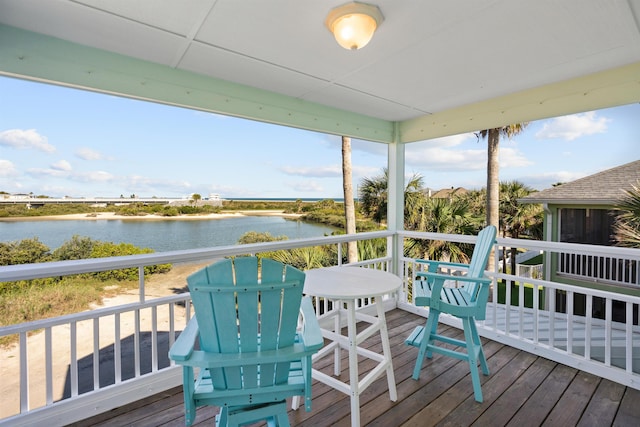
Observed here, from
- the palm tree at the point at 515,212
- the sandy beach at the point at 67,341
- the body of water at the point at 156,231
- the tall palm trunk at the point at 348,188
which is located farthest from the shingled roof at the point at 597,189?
the sandy beach at the point at 67,341

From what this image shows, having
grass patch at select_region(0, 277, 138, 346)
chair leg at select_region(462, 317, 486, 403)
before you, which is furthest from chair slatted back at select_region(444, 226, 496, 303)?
grass patch at select_region(0, 277, 138, 346)

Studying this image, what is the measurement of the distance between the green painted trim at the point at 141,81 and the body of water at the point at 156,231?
1.24m

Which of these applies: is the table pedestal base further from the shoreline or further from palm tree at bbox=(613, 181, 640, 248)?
palm tree at bbox=(613, 181, 640, 248)

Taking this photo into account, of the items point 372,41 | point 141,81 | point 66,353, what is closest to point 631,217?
point 372,41

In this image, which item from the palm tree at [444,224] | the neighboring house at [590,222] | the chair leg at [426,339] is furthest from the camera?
the palm tree at [444,224]

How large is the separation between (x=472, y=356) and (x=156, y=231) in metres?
4.03

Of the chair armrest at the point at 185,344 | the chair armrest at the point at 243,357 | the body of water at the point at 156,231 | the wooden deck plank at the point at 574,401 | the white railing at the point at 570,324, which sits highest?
the body of water at the point at 156,231

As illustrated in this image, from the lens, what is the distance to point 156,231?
4191 mm

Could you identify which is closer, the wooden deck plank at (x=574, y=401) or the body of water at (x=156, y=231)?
the wooden deck plank at (x=574, y=401)

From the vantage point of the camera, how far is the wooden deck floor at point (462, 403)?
180 centimetres

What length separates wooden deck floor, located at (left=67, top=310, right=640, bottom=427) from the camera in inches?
71.0

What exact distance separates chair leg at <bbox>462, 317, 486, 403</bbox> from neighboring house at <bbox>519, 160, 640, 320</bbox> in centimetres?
590

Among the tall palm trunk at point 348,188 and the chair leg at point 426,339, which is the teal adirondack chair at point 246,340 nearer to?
the chair leg at point 426,339

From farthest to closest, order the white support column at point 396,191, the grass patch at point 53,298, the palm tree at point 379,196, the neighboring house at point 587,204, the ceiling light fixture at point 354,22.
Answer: the palm tree at point 379,196, the neighboring house at point 587,204, the grass patch at point 53,298, the white support column at point 396,191, the ceiling light fixture at point 354,22
